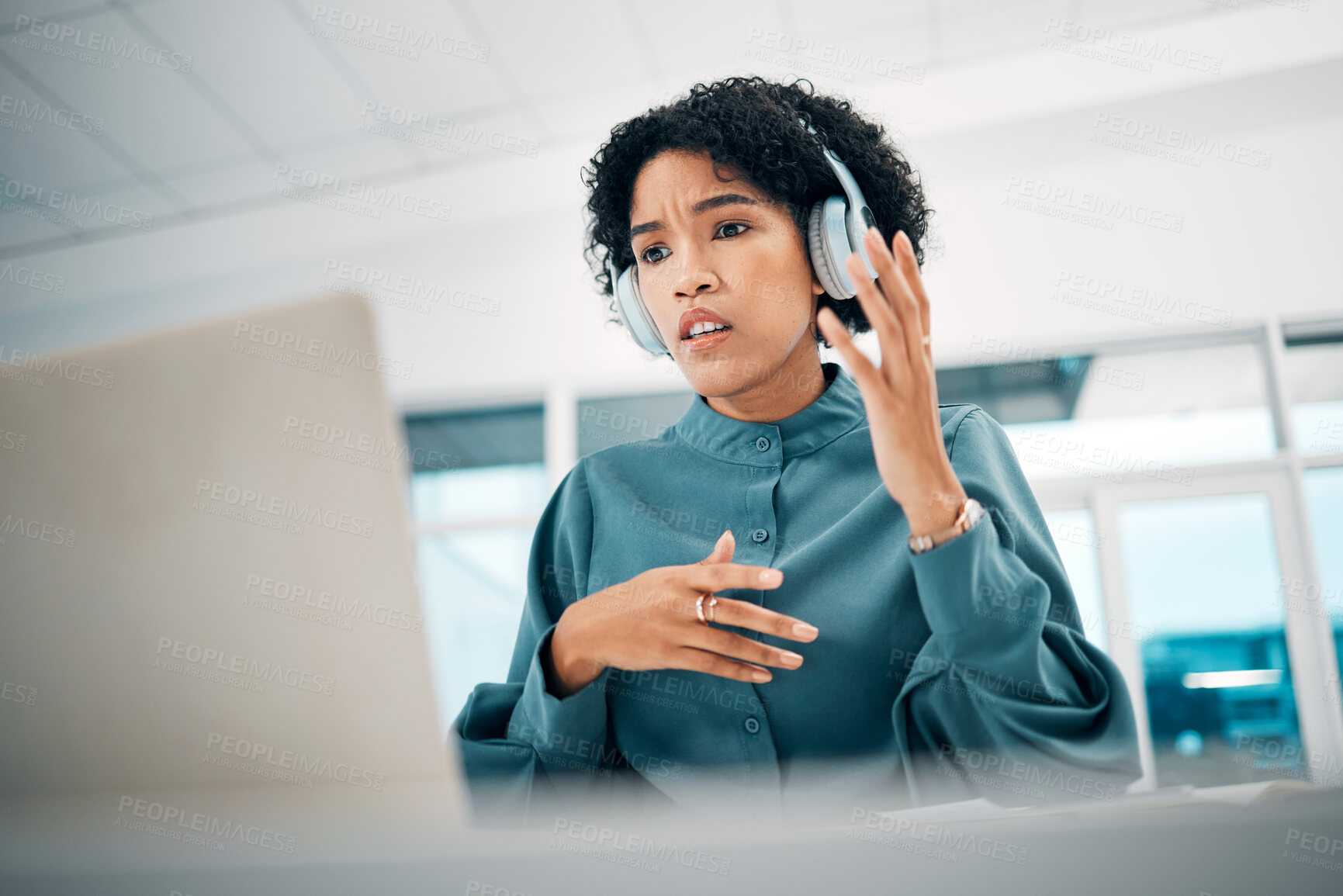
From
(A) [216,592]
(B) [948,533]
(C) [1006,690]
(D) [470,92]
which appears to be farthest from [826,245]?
(D) [470,92]

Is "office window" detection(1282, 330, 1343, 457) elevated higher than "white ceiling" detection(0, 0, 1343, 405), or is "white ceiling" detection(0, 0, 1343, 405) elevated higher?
"white ceiling" detection(0, 0, 1343, 405)

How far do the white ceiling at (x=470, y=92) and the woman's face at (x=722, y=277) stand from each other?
8.89ft

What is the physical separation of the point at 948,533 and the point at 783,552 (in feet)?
1.02

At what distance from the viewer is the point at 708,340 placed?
3.77ft

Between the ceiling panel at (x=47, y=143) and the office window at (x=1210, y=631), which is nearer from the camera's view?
the office window at (x=1210, y=631)

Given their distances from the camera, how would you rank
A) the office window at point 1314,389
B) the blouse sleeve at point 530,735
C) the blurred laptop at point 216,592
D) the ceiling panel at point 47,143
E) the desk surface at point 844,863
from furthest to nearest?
the ceiling panel at point 47,143 → the office window at point 1314,389 → the blouse sleeve at point 530,735 → the blurred laptop at point 216,592 → the desk surface at point 844,863

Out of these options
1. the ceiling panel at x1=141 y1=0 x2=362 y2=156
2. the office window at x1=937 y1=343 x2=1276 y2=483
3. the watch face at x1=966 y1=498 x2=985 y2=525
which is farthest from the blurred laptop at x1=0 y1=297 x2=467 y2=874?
the office window at x1=937 y1=343 x2=1276 y2=483

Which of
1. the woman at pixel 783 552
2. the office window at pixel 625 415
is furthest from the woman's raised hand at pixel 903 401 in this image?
the office window at pixel 625 415

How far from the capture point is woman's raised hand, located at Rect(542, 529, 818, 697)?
0.86 m

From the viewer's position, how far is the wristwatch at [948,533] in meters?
0.81

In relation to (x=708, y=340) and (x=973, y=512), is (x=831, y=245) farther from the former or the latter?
(x=973, y=512)

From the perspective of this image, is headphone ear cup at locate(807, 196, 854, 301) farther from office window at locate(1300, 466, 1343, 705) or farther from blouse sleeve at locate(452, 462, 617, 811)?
office window at locate(1300, 466, 1343, 705)

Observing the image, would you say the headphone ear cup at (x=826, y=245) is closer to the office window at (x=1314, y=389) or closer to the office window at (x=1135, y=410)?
the office window at (x=1135, y=410)

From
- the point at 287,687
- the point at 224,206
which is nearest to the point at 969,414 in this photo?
the point at 287,687
